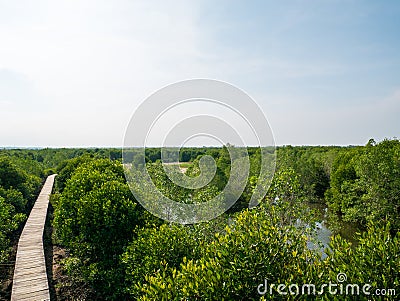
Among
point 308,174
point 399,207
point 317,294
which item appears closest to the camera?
point 317,294

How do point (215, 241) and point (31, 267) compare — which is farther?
point (31, 267)

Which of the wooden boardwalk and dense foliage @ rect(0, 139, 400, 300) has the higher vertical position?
dense foliage @ rect(0, 139, 400, 300)

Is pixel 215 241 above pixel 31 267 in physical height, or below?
above

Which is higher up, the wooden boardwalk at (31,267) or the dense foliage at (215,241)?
the dense foliage at (215,241)

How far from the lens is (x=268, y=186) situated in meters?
13.5

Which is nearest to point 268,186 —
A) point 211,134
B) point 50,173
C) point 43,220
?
point 211,134

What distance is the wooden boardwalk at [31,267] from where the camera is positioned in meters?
15.6

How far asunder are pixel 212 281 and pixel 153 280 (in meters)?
1.75

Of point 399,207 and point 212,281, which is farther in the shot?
point 399,207

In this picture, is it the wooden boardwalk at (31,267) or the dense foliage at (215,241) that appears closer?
the dense foliage at (215,241)

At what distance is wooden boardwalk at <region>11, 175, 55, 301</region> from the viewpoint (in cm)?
1562

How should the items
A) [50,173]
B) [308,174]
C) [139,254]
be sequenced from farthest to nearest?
1. [50,173]
2. [308,174]
3. [139,254]

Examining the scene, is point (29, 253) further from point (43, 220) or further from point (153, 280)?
point (153, 280)

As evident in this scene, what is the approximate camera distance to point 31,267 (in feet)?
61.8
